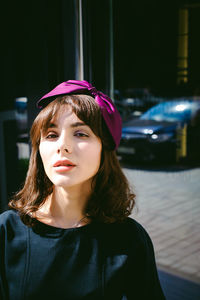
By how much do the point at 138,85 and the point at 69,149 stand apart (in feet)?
→ 16.4

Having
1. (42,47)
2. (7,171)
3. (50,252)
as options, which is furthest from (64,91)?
(7,171)

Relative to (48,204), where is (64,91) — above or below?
above

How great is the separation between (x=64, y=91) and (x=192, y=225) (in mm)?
3272

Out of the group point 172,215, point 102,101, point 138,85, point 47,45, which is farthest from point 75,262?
point 138,85

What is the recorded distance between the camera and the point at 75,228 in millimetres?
1180

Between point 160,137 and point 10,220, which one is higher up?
point 10,220

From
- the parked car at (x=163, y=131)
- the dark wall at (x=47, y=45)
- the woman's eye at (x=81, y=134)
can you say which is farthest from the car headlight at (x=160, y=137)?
the woman's eye at (x=81, y=134)

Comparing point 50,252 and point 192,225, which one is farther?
point 192,225

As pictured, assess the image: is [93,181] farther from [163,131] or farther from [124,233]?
[163,131]

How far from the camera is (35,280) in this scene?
3.67 feet

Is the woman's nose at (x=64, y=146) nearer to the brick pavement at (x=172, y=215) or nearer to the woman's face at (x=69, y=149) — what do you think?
the woman's face at (x=69, y=149)

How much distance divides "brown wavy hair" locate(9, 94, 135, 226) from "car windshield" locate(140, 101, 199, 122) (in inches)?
170

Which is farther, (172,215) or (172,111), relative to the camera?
(172,111)

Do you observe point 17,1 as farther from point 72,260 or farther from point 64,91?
point 72,260
